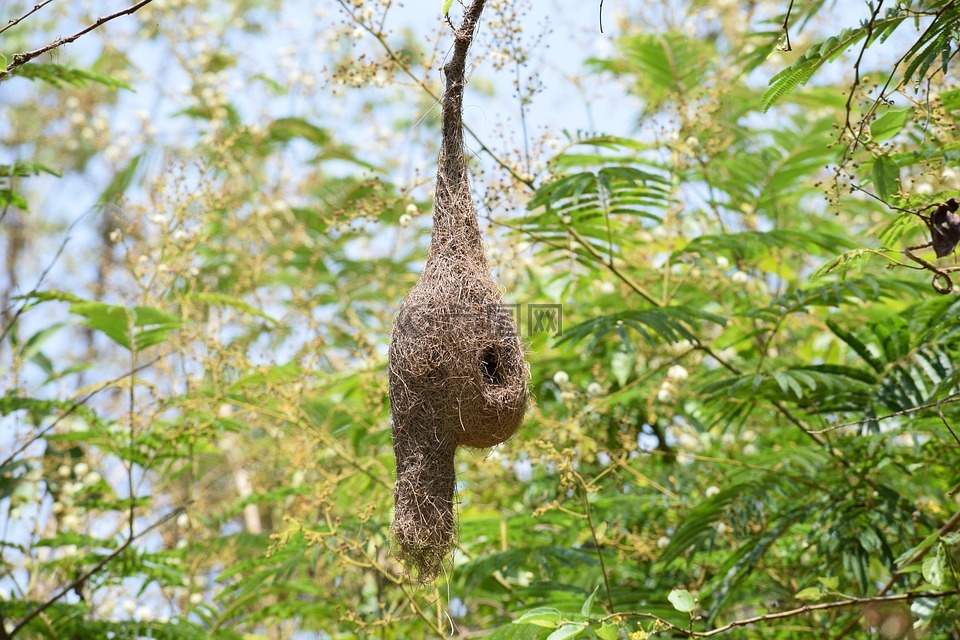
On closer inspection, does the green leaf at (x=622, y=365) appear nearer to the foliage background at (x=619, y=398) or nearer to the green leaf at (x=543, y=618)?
the foliage background at (x=619, y=398)

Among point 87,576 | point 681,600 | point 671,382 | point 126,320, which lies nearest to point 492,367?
point 681,600

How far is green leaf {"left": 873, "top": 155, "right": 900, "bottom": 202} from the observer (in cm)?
255

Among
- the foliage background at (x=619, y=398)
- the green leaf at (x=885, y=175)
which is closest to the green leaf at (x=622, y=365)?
the foliage background at (x=619, y=398)

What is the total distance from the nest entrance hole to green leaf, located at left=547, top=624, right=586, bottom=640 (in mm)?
573

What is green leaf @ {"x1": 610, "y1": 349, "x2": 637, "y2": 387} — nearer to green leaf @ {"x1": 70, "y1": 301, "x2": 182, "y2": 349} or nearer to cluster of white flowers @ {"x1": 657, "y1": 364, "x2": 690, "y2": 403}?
cluster of white flowers @ {"x1": 657, "y1": 364, "x2": 690, "y2": 403}

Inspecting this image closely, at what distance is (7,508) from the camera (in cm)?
413

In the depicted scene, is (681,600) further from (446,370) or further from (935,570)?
(446,370)

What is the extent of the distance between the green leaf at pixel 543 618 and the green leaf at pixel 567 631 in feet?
0.15

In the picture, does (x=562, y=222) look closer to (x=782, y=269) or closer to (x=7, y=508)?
(x=782, y=269)

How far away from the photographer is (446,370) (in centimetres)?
237

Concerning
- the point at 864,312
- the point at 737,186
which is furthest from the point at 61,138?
the point at 864,312

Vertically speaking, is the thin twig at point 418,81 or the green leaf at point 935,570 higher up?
the thin twig at point 418,81

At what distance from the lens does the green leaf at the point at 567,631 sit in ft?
7.61

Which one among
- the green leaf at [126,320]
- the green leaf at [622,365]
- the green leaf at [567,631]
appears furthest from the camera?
the green leaf at [622,365]
